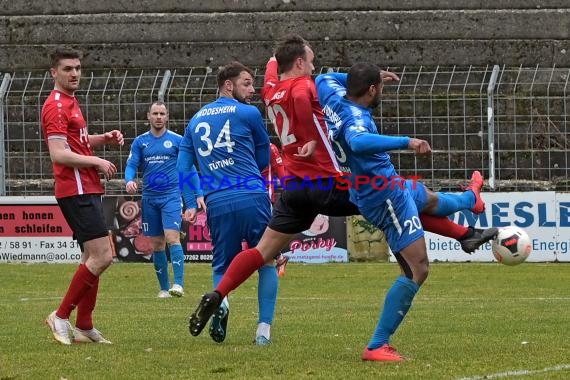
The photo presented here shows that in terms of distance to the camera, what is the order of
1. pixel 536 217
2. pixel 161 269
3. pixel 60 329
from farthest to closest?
→ pixel 536 217 → pixel 161 269 → pixel 60 329

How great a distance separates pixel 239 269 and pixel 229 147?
1.20 metres

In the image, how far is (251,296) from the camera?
15.5 metres

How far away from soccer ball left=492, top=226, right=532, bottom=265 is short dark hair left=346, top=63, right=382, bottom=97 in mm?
1428

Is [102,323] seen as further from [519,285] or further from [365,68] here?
[519,285]

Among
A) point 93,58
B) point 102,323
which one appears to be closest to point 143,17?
point 93,58

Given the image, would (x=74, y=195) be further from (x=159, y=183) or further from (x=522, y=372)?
(x=159, y=183)

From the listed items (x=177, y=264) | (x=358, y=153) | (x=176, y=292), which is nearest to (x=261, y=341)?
(x=358, y=153)

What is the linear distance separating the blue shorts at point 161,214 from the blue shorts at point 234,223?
A: 6.23 m

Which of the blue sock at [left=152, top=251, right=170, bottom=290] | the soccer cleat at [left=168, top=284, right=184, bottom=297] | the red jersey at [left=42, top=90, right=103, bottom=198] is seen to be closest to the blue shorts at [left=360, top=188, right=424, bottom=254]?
the red jersey at [left=42, top=90, right=103, bottom=198]

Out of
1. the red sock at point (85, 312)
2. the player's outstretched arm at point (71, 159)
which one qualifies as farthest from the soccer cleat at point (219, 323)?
the player's outstretched arm at point (71, 159)

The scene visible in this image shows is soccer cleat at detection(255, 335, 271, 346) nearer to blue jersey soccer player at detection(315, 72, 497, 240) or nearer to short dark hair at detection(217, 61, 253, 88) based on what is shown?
blue jersey soccer player at detection(315, 72, 497, 240)

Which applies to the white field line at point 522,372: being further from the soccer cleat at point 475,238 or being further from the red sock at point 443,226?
the red sock at point 443,226

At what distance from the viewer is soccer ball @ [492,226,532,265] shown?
341 inches

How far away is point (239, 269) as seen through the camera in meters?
8.98
